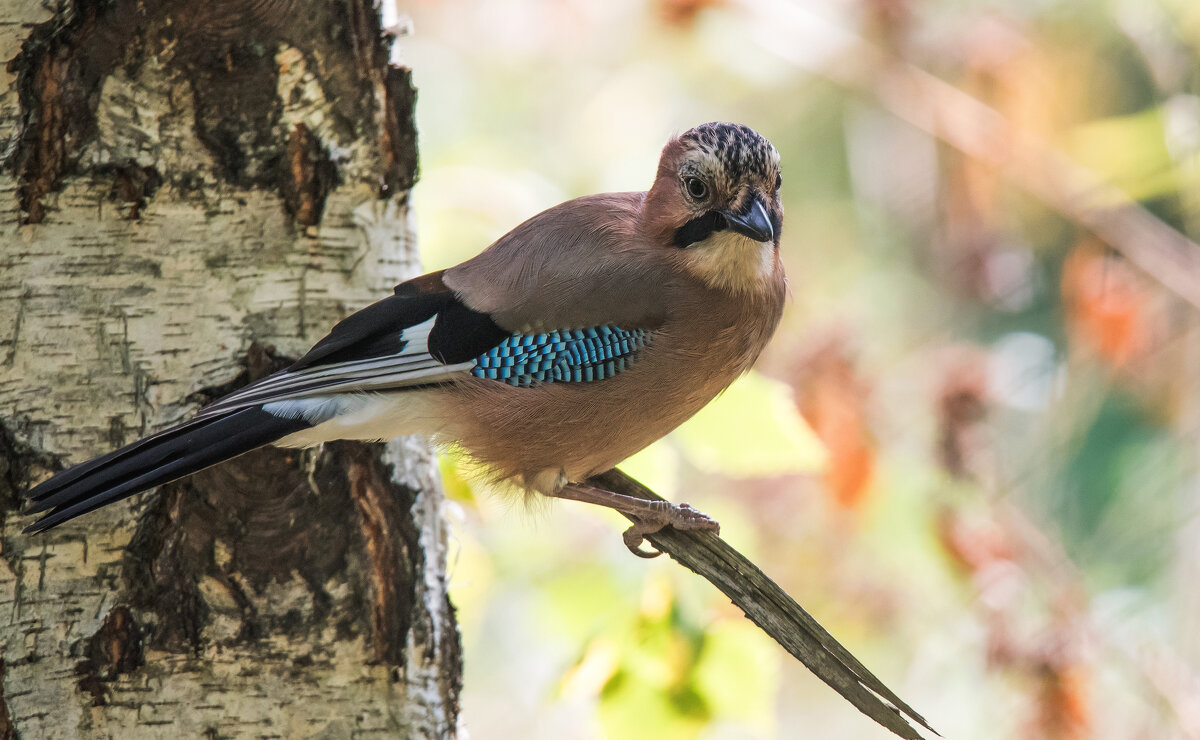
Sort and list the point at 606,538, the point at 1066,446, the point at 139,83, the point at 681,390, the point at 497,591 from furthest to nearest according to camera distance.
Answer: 1. the point at 1066,446
2. the point at 497,591
3. the point at 606,538
4. the point at 681,390
5. the point at 139,83

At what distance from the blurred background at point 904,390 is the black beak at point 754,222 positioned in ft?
1.31

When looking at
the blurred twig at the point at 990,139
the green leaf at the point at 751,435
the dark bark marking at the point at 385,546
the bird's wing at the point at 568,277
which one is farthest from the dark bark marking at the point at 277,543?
the blurred twig at the point at 990,139

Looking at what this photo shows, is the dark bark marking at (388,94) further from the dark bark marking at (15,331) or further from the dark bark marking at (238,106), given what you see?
the dark bark marking at (15,331)

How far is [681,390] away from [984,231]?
8.40ft

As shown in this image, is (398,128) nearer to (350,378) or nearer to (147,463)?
(350,378)

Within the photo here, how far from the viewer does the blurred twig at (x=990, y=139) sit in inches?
155

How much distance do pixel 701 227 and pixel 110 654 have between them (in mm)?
1479

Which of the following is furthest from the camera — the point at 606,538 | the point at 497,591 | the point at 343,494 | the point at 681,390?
the point at 497,591

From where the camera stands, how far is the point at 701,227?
254cm

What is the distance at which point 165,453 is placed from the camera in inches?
72.3

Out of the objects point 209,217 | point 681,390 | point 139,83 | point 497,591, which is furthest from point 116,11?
point 497,591

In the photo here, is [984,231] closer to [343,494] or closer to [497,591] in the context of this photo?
[497,591]

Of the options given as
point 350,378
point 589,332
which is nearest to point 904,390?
point 589,332

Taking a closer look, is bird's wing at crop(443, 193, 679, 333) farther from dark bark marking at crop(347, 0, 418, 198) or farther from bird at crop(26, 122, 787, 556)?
dark bark marking at crop(347, 0, 418, 198)
